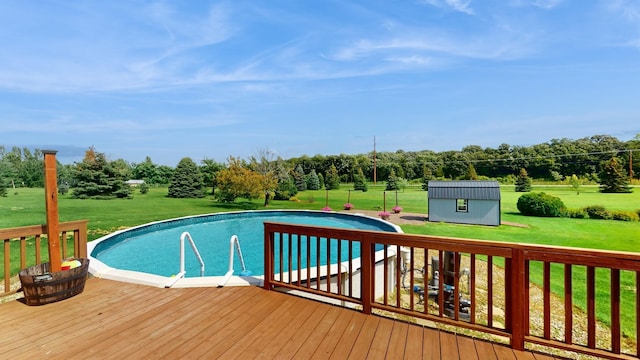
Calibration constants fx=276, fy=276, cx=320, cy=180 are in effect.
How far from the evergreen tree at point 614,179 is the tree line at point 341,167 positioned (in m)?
1.11

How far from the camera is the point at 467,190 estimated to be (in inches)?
495

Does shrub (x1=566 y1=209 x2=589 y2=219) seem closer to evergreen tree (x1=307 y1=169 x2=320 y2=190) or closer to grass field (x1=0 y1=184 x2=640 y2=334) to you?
grass field (x1=0 y1=184 x2=640 y2=334)

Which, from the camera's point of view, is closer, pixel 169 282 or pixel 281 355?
pixel 281 355

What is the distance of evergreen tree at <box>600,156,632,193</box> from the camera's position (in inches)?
681

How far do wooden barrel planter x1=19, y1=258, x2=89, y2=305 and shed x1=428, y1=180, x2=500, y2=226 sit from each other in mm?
13163

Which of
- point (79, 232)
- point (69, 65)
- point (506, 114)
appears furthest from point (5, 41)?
point (506, 114)

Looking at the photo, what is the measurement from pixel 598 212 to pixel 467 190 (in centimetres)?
707

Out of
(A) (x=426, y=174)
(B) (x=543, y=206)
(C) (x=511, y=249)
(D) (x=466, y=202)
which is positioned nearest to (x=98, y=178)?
(D) (x=466, y=202)

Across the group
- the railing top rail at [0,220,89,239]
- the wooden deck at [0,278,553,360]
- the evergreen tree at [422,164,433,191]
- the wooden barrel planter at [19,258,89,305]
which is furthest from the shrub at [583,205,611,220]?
the railing top rail at [0,220,89,239]

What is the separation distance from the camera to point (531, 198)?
14047mm

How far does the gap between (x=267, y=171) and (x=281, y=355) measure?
1575 cm

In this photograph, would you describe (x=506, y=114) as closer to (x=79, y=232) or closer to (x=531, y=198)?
(x=531, y=198)

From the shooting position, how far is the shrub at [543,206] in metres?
13.7

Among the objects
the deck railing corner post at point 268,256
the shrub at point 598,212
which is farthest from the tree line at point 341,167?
the deck railing corner post at point 268,256
